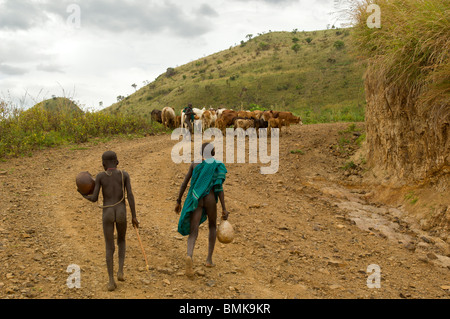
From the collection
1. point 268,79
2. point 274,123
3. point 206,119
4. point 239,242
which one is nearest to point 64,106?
point 206,119

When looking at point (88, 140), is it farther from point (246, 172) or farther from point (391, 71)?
point (391, 71)

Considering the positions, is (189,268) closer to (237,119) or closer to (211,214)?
(211,214)

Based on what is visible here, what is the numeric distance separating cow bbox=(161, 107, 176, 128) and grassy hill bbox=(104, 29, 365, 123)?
1248cm

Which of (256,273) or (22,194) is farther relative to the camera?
(22,194)

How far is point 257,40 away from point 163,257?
6511 centimetres

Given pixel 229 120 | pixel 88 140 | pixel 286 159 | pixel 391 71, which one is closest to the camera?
pixel 391 71

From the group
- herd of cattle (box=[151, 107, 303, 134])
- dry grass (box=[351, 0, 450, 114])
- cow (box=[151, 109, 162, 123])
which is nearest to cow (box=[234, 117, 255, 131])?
herd of cattle (box=[151, 107, 303, 134])

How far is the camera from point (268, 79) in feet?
151

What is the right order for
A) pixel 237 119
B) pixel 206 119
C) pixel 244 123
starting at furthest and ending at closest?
pixel 206 119 < pixel 237 119 < pixel 244 123

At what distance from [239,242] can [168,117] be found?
13.4 metres

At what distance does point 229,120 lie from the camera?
1625cm

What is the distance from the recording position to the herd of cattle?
1525 cm

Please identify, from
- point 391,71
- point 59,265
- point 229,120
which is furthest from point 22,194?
point 229,120

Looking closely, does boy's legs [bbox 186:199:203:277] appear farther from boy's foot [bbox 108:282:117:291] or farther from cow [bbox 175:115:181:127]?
cow [bbox 175:115:181:127]
